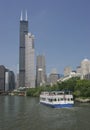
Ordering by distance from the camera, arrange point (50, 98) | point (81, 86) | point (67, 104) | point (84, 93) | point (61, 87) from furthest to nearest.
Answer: point (61, 87) < point (81, 86) < point (84, 93) < point (50, 98) < point (67, 104)

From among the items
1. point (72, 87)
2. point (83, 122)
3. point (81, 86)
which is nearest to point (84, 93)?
point (81, 86)

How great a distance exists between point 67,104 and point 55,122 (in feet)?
117

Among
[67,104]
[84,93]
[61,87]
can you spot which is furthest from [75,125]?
[61,87]

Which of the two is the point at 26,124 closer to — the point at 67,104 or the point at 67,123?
the point at 67,123

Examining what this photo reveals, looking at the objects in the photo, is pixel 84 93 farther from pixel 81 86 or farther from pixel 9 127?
pixel 9 127

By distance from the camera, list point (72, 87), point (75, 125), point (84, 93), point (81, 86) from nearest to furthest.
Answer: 1. point (75, 125)
2. point (84, 93)
3. point (81, 86)
4. point (72, 87)

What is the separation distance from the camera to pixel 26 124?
6103 centimetres

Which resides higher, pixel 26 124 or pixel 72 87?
pixel 72 87

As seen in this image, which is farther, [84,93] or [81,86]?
[81,86]

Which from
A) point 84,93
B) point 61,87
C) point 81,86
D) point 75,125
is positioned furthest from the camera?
point 61,87

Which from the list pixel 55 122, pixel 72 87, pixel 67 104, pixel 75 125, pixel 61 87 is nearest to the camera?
pixel 75 125

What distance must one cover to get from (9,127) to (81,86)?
10528cm

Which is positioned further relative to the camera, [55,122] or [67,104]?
[67,104]

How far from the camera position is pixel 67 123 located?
62.8 m
